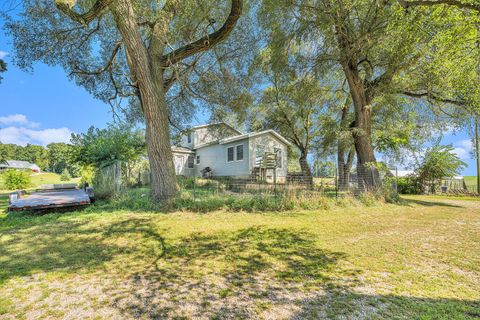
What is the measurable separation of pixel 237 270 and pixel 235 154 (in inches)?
590

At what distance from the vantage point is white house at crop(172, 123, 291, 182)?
16.0 m

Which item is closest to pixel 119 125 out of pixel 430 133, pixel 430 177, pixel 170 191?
pixel 170 191

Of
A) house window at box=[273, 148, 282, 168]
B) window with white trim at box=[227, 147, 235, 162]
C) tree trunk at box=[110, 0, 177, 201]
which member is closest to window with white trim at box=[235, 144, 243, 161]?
window with white trim at box=[227, 147, 235, 162]

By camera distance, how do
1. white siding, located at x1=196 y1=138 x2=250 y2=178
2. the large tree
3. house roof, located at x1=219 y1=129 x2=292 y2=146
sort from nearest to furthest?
1. the large tree
2. house roof, located at x1=219 y1=129 x2=292 y2=146
3. white siding, located at x1=196 y1=138 x2=250 y2=178

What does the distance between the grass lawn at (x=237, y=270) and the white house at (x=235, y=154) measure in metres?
9.00

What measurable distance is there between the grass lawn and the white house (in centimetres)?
900

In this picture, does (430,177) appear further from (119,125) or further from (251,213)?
(119,125)

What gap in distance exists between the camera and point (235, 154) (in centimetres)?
1792

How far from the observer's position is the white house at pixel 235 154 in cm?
1596

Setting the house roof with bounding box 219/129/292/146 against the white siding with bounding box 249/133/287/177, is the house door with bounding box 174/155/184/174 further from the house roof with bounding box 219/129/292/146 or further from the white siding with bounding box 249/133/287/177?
the white siding with bounding box 249/133/287/177

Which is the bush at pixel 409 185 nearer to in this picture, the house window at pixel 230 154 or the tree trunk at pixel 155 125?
the house window at pixel 230 154

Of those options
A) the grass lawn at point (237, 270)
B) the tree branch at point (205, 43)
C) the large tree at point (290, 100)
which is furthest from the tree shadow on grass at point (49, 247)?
the large tree at point (290, 100)

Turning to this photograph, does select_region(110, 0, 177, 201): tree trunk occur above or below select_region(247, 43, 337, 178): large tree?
below

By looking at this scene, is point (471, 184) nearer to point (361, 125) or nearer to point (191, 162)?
point (361, 125)
